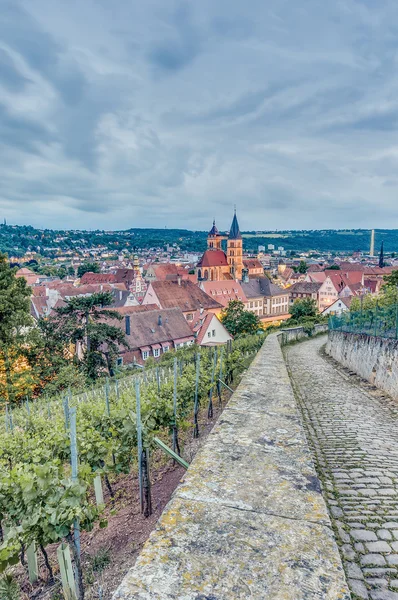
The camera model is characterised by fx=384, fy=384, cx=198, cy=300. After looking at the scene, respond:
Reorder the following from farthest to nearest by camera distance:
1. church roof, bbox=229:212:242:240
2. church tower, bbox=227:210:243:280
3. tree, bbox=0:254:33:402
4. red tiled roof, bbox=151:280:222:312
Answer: church roof, bbox=229:212:242:240
church tower, bbox=227:210:243:280
red tiled roof, bbox=151:280:222:312
tree, bbox=0:254:33:402

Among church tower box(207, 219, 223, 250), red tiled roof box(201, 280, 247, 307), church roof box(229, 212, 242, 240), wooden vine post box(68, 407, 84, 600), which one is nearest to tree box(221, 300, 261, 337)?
red tiled roof box(201, 280, 247, 307)

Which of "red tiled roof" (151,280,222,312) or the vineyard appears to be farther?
"red tiled roof" (151,280,222,312)

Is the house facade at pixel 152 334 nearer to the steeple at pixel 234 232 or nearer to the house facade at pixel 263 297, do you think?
the house facade at pixel 263 297

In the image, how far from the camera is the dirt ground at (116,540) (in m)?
3.16

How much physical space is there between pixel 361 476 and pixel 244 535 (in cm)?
320

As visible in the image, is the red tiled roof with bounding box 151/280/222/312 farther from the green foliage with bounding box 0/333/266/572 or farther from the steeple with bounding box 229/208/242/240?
the green foliage with bounding box 0/333/266/572

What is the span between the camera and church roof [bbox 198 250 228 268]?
101 m

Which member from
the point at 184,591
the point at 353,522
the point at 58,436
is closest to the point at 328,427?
the point at 353,522

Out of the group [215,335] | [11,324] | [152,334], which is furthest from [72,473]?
[215,335]

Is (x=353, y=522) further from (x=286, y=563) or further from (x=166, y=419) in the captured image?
(x=166, y=419)

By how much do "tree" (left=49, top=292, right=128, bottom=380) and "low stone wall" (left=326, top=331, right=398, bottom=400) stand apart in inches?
634

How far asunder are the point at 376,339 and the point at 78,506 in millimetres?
→ 12261

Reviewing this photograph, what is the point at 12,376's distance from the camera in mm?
24625

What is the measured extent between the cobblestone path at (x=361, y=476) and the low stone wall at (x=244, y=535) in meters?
0.67
